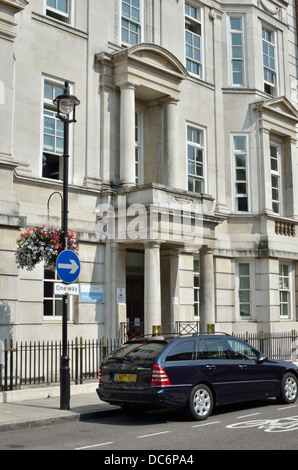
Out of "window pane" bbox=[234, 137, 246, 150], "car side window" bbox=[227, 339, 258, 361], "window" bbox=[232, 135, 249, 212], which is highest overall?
"window pane" bbox=[234, 137, 246, 150]

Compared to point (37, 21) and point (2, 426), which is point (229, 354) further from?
point (37, 21)

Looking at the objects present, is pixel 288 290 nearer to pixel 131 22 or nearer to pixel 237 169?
pixel 237 169

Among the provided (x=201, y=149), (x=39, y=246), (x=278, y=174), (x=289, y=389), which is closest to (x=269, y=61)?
(x=278, y=174)

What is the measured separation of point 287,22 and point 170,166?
1115 cm

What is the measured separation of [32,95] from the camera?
17.2 meters

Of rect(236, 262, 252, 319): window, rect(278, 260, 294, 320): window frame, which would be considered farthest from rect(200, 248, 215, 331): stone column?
rect(278, 260, 294, 320): window frame

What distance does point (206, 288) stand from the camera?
19.9m

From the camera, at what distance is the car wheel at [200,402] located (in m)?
10.9

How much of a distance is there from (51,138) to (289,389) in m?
9.76

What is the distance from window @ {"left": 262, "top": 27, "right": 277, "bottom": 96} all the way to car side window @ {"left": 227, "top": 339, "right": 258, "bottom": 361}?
15457 mm

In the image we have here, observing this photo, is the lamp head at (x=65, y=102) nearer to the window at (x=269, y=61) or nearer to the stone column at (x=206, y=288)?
the stone column at (x=206, y=288)

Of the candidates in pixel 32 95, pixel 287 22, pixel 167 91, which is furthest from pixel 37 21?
pixel 287 22

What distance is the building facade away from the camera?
16.9 metres

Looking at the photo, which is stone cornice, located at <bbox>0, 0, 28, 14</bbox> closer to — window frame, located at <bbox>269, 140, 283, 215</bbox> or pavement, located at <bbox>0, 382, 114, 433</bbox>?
pavement, located at <bbox>0, 382, 114, 433</bbox>
